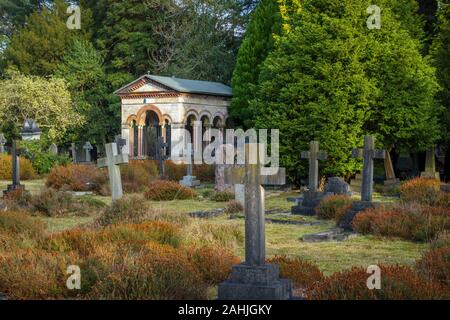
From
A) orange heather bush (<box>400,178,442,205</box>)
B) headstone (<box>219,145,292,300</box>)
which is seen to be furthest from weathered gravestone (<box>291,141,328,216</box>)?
headstone (<box>219,145,292,300</box>)

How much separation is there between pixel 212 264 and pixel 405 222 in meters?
5.49

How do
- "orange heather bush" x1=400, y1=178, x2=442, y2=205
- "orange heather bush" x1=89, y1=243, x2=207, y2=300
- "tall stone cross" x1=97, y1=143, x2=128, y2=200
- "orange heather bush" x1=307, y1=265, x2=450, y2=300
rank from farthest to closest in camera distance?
"orange heather bush" x1=400, y1=178, x2=442, y2=205
"tall stone cross" x1=97, y1=143, x2=128, y2=200
"orange heather bush" x1=89, y1=243, x2=207, y2=300
"orange heather bush" x1=307, y1=265, x2=450, y2=300

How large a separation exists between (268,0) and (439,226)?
2556cm

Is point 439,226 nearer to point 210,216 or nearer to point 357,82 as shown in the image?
point 210,216

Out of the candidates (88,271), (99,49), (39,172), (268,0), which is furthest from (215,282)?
(99,49)

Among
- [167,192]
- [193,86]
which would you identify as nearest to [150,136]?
[193,86]

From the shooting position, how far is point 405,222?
12.2 m

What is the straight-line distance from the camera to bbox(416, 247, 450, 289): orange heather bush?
7654mm

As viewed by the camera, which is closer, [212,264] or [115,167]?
[212,264]

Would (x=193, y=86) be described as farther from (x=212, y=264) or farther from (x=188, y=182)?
(x=212, y=264)

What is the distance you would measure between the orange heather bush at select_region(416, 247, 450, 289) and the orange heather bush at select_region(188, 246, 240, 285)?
2452 millimetres

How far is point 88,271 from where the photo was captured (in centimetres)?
750

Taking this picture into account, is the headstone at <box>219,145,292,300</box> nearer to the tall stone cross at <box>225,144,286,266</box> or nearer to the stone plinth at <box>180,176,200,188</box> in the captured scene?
the tall stone cross at <box>225,144,286,266</box>

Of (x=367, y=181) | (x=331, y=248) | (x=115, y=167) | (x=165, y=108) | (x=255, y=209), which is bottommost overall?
(x=331, y=248)
